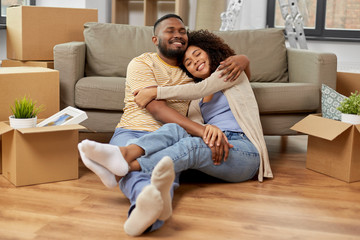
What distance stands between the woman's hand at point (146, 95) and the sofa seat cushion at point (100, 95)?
20.8 inches

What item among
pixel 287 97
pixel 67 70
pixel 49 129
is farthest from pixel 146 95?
pixel 287 97

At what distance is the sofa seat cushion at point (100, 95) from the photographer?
266 centimetres

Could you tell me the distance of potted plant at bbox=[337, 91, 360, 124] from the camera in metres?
2.24

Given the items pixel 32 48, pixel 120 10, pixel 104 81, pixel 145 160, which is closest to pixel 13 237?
pixel 145 160

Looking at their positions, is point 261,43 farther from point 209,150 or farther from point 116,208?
point 116,208

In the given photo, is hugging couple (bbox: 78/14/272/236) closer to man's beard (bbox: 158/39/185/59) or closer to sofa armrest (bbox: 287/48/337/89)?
man's beard (bbox: 158/39/185/59)

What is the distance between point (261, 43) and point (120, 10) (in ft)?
6.77

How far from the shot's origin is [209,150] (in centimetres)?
201

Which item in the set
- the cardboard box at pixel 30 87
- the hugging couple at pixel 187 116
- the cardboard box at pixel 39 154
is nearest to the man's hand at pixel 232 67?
the hugging couple at pixel 187 116

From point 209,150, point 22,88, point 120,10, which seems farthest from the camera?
point 120,10

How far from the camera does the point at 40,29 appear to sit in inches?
127

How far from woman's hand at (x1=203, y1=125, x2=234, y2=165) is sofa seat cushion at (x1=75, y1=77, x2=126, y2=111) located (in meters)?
0.76

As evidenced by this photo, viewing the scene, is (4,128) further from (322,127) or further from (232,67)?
(322,127)

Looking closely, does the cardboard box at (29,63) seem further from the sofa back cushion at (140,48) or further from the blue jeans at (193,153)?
the blue jeans at (193,153)
